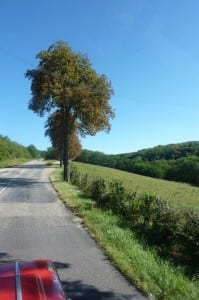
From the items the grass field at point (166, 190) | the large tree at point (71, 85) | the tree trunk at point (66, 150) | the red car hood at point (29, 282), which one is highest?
the large tree at point (71, 85)

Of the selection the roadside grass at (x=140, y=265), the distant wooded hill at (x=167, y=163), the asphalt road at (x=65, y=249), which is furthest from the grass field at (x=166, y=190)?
the distant wooded hill at (x=167, y=163)

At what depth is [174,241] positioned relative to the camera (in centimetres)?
1012

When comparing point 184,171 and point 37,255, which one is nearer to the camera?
point 37,255

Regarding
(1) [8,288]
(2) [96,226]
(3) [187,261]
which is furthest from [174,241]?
(1) [8,288]

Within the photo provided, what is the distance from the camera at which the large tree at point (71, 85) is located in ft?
112

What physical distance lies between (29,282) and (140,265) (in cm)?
515

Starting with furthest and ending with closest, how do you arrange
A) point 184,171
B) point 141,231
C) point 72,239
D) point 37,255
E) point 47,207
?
point 184,171 → point 47,207 → point 141,231 → point 72,239 → point 37,255

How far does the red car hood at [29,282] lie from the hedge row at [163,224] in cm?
535

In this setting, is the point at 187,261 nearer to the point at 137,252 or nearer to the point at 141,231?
the point at 137,252

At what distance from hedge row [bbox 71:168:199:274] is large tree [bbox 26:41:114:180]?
757 inches

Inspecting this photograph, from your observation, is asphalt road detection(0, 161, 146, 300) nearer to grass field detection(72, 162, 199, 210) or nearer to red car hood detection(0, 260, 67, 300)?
red car hood detection(0, 260, 67, 300)

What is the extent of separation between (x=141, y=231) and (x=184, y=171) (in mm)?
80388

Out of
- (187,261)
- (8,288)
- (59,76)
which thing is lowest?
(187,261)

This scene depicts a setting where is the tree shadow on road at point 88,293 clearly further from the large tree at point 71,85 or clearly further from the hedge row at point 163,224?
the large tree at point 71,85
